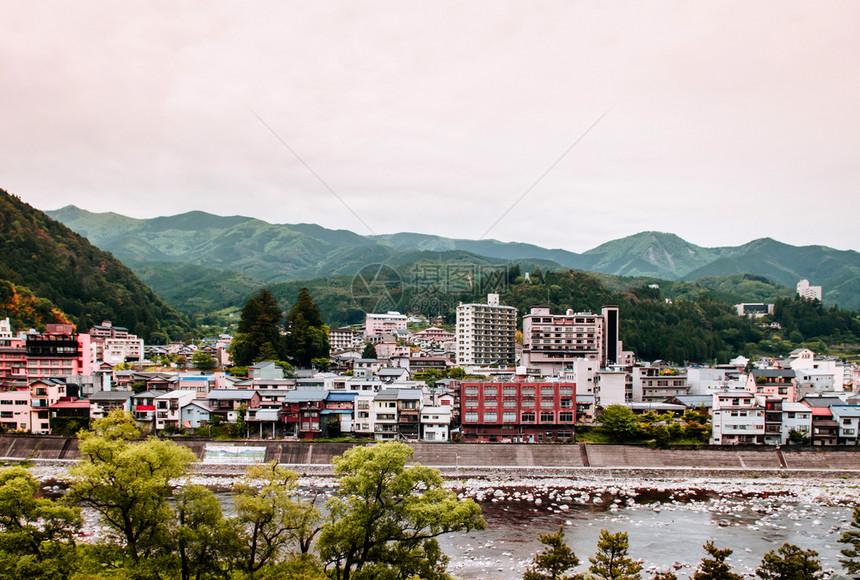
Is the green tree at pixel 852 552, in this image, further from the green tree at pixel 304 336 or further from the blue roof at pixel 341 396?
the green tree at pixel 304 336

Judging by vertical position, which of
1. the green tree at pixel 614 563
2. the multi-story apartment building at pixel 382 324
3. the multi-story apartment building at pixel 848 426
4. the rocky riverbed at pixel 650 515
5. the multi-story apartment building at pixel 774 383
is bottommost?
the rocky riverbed at pixel 650 515

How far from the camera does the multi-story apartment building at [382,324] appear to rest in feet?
270

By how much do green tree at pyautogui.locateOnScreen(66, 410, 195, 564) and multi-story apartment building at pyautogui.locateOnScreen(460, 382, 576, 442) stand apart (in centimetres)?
2190

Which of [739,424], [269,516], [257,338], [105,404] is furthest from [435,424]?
[269,516]

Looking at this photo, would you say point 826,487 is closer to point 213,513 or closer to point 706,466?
point 706,466

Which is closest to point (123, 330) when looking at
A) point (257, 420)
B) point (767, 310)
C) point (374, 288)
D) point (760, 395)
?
point (257, 420)

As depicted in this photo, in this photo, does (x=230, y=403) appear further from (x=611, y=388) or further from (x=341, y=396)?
(x=611, y=388)

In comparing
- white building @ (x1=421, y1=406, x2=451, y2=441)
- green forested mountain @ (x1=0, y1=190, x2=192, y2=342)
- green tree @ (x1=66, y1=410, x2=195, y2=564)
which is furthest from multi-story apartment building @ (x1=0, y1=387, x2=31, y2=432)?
green tree @ (x1=66, y1=410, x2=195, y2=564)

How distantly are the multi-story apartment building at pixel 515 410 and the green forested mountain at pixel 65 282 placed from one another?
45998 mm

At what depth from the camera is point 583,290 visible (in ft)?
262

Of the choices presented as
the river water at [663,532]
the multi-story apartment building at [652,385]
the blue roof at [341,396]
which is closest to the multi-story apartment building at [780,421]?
the river water at [663,532]

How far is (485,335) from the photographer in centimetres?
5881

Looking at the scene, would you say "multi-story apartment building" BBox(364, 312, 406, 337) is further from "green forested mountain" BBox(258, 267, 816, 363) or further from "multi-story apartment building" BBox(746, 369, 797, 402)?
"multi-story apartment building" BBox(746, 369, 797, 402)

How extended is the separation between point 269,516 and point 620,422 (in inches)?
977
